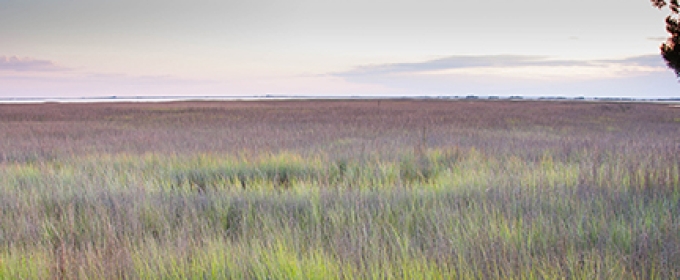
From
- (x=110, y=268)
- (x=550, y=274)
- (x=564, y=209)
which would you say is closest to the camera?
(x=550, y=274)

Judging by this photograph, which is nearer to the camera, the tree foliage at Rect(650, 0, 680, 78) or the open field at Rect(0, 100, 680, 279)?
the open field at Rect(0, 100, 680, 279)

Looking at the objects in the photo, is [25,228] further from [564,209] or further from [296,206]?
[564,209]

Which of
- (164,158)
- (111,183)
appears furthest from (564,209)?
(164,158)

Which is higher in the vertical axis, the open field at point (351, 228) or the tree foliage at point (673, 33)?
the tree foliage at point (673, 33)

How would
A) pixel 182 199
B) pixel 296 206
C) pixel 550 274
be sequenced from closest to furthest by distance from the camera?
pixel 550 274 < pixel 296 206 < pixel 182 199

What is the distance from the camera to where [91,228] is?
14.1ft

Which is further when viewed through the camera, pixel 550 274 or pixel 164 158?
pixel 164 158

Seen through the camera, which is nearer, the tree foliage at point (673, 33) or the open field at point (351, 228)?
the open field at point (351, 228)

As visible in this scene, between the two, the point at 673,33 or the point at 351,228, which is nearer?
the point at 351,228

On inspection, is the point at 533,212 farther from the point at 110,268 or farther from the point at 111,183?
the point at 111,183

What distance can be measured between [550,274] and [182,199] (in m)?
3.83

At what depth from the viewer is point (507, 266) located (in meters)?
2.82

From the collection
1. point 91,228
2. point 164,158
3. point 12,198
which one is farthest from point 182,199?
point 164,158

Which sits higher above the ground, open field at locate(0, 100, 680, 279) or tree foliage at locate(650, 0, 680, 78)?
tree foliage at locate(650, 0, 680, 78)
